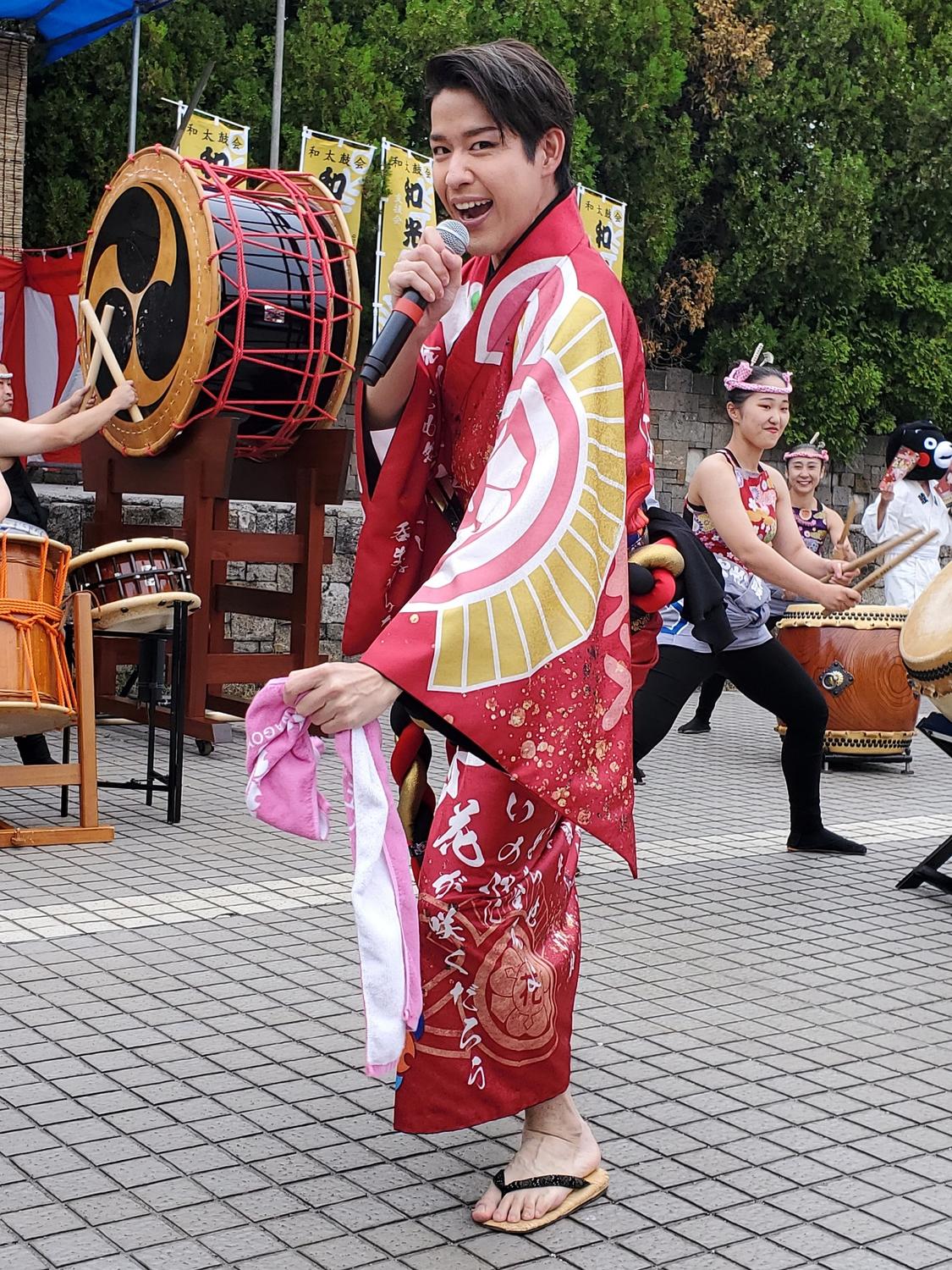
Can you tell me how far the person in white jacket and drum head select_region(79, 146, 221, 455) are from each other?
14.9ft

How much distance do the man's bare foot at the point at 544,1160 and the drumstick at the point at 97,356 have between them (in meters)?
4.18

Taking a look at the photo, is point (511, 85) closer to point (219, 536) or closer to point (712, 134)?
point (219, 536)

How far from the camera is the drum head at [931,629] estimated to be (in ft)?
14.7

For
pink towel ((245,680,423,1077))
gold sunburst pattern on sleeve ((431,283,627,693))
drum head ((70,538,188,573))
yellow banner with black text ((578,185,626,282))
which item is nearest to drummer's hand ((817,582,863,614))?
drum head ((70,538,188,573))

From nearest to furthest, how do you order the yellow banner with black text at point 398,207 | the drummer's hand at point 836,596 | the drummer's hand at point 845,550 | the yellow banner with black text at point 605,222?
the drummer's hand at point 836,596 → the drummer's hand at point 845,550 → the yellow banner with black text at point 398,207 → the yellow banner with black text at point 605,222

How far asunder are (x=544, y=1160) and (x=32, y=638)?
2.77 meters

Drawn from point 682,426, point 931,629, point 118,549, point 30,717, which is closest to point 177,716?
point 118,549

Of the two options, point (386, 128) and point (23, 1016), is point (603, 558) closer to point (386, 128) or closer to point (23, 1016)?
point (23, 1016)

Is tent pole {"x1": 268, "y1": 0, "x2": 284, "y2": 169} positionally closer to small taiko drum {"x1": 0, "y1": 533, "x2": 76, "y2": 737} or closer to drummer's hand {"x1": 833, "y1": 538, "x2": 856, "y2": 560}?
drummer's hand {"x1": 833, "y1": 538, "x2": 856, "y2": 560}

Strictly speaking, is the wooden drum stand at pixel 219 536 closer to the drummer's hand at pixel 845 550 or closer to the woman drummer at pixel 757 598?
the woman drummer at pixel 757 598

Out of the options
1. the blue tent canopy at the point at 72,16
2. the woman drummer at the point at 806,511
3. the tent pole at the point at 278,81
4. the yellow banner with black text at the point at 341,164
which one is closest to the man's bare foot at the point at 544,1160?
the woman drummer at the point at 806,511

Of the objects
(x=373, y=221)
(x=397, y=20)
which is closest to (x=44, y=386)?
(x=373, y=221)

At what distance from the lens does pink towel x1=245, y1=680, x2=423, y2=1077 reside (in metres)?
2.14

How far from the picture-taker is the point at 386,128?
12078 millimetres
